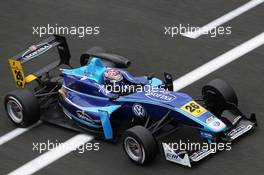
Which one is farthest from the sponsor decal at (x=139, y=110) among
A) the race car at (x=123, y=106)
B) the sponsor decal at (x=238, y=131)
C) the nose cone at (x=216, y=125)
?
the sponsor decal at (x=238, y=131)

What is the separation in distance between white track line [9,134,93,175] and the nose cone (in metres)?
2.19

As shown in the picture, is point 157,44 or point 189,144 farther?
point 157,44

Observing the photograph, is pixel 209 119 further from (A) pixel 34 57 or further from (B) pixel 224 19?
(B) pixel 224 19

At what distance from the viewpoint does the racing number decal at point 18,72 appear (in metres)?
13.4

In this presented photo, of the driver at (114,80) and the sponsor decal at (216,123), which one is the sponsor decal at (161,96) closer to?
the driver at (114,80)

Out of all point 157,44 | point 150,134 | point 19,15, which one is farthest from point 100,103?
point 19,15

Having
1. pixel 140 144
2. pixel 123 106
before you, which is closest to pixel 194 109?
pixel 140 144

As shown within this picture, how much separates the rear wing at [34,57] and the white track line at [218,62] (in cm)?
218

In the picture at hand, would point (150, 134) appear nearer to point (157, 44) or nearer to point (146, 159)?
point (146, 159)

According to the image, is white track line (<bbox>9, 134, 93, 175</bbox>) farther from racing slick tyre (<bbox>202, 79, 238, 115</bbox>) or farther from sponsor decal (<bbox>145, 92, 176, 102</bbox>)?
racing slick tyre (<bbox>202, 79, 238, 115</bbox>)

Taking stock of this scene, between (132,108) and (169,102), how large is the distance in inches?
26.4

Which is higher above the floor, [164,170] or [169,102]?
[169,102]

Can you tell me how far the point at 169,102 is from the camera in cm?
1195

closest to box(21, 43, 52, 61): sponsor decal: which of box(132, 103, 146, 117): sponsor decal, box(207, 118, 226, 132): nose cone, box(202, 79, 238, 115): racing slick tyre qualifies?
box(132, 103, 146, 117): sponsor decal
